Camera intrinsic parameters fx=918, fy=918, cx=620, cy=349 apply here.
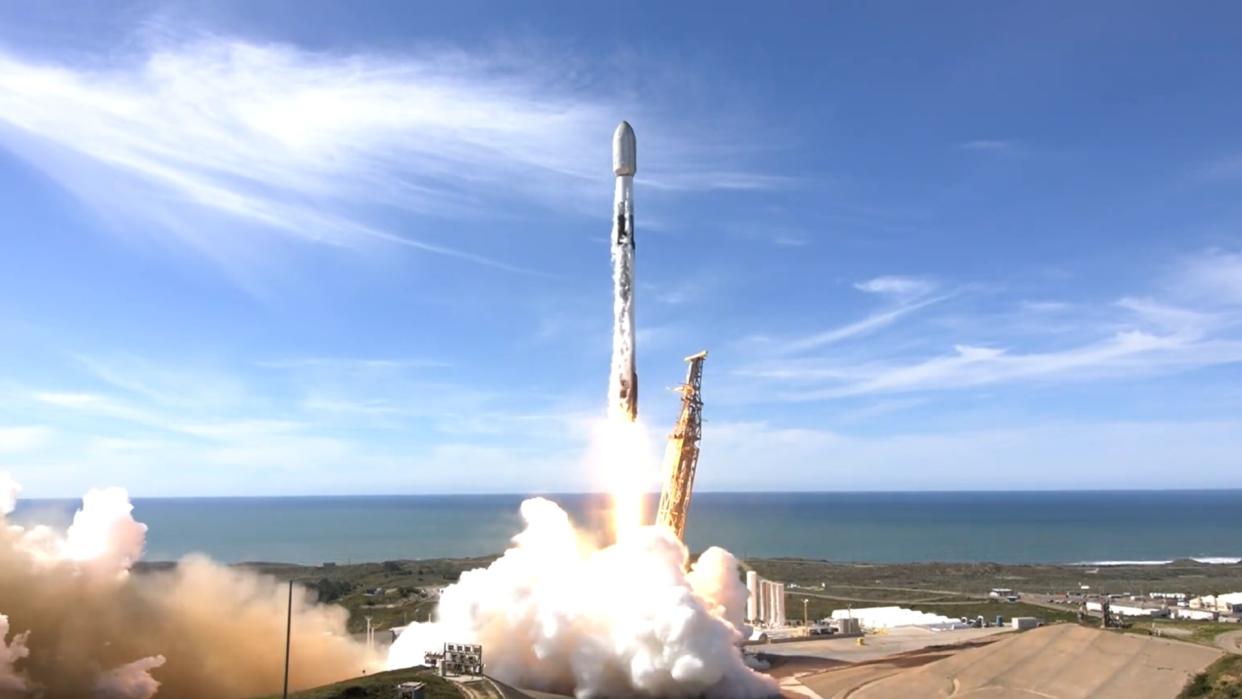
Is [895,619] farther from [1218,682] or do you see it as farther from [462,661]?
[462,661]

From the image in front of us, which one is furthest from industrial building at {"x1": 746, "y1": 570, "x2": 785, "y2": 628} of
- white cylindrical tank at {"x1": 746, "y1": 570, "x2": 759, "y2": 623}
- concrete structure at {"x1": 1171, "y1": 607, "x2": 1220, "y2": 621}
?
concrete structure at {"x1": 1171, "y1": 607, "x2": 1220, "y2": 621}

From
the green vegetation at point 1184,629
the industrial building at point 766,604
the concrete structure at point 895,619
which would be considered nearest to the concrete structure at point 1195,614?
the green vegetation at point 1184,629

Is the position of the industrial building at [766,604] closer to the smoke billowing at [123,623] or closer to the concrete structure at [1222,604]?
the concrete structure at [1222,604]

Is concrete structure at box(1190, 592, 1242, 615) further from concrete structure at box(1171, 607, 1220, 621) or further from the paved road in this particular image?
the paved road

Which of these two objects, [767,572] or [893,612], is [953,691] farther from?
[767,572]

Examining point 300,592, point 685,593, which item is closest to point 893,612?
point 685,593

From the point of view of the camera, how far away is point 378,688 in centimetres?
3822

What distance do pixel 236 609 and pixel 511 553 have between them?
542 inches

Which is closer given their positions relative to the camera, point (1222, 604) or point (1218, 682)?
point (1218, 682)

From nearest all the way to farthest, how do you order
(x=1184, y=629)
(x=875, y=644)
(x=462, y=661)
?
1. (x=462, y=661)
2. (x=1184, y=629)
3. (x=875, y=644)

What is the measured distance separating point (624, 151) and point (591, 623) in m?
23.9

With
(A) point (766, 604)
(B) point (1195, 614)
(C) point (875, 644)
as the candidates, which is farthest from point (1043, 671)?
(B) point (1195, 614)

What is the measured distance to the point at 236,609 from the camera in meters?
45.6

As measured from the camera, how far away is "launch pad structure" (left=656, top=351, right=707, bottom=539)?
5094cm
